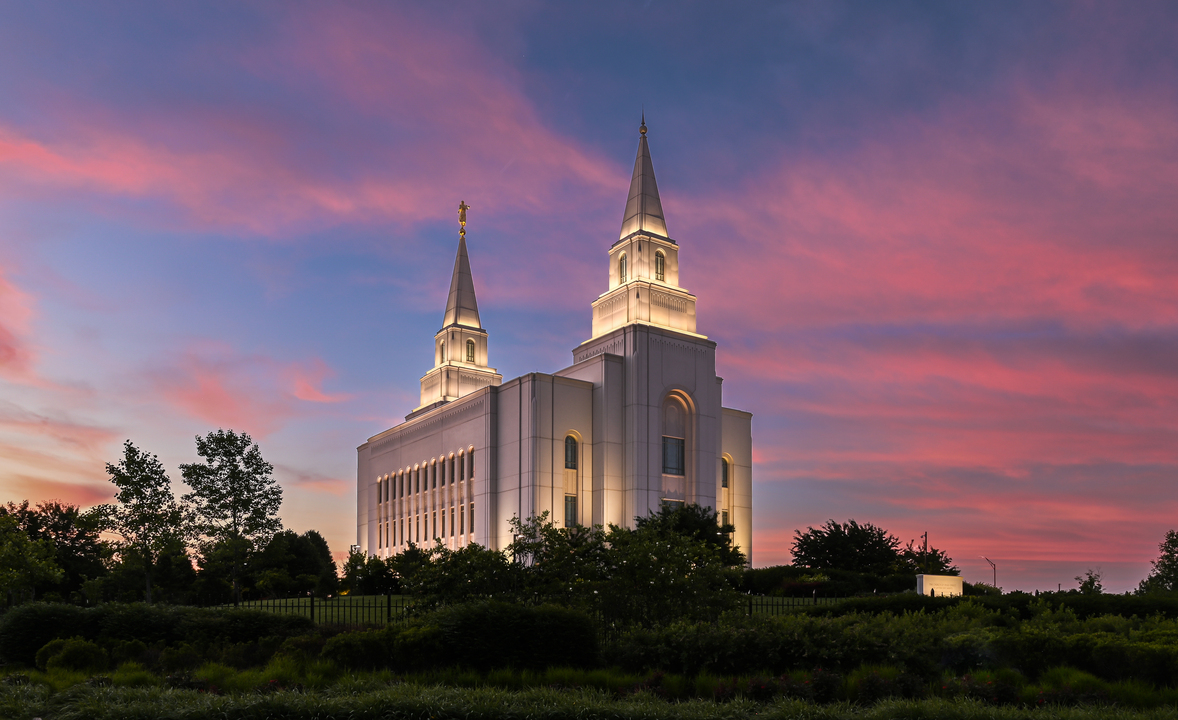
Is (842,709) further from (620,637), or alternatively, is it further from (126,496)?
(126,496)

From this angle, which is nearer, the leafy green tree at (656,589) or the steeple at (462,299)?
the leafy green tree at (656,589)

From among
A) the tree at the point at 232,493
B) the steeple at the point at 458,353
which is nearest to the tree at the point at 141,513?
the tree at the point at 232,493

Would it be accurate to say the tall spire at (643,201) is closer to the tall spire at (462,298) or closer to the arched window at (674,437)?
the arched window at (674,437)

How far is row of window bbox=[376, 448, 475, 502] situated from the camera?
2131 inches

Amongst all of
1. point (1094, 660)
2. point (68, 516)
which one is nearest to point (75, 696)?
point (1094, 660)

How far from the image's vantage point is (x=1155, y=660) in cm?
1210

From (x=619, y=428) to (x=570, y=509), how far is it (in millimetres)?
5193

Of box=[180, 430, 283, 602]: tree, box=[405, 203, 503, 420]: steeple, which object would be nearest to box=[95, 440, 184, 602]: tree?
box=[180, 430, 283, 602]: tree

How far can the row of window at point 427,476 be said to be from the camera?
54125 mm

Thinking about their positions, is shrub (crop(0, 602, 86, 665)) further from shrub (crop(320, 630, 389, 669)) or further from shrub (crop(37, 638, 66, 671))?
shrub (crop(320, 630, 389, 669))

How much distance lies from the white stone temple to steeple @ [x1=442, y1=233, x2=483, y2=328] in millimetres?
14684

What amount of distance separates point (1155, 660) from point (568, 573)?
10.4 meters

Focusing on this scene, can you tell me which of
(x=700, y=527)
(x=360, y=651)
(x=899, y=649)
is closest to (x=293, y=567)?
(x=700, y=527)

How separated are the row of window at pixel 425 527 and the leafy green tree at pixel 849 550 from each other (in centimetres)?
2215
